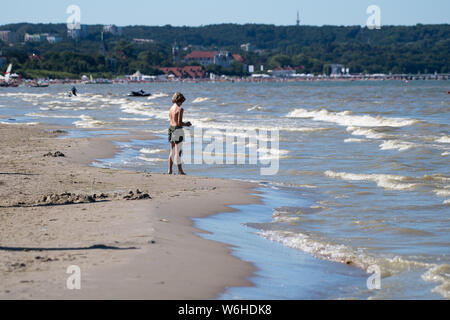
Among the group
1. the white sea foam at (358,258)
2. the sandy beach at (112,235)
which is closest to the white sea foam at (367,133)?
the sandy beach at (112,235)

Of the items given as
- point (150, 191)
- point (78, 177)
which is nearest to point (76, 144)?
point (78, 177)

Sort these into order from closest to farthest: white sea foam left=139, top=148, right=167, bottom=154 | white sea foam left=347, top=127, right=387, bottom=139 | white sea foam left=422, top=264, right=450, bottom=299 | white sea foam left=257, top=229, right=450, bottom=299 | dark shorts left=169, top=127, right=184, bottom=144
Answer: white sea foam left=422, top=264, right=450, bottom=299
white sea foam left=257, top=229, right=450, bottom=299
dark shorts left=169, top=127, right=184, bottom=144
white sea foam left=139, top=148, right=167, bottom=154
white sea foam left=347, top=127, right=387, bottom=139

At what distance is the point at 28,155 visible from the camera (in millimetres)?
19688

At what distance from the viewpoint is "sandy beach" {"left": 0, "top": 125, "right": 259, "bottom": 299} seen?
689 centimetres

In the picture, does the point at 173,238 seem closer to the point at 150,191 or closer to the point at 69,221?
the point at 69,221

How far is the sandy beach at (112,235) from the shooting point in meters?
6.89

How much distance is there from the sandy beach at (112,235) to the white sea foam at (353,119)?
2356 centimetres

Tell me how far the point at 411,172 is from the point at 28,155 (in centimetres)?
977

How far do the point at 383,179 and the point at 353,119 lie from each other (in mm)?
26906

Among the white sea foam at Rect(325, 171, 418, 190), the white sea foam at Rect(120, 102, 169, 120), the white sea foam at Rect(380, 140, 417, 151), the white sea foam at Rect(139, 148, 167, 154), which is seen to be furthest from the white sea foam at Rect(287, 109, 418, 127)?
the white sea foam at Rect(325, 171, 418, 190)

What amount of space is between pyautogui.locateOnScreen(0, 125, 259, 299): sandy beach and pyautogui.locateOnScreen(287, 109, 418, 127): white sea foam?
77.3ft

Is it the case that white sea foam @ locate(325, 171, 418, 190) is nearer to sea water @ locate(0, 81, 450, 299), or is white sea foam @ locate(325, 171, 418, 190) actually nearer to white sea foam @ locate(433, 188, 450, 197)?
sea water @ locate(0, 81, 450, 299)

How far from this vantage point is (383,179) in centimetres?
1567

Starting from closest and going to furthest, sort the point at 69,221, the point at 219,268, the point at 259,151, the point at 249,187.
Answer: the point at 219,268, the point at 69,221, the point at 249,187, the point at 259,151
